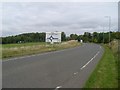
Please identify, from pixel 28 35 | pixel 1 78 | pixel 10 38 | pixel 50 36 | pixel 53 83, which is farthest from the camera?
pixel 28 35

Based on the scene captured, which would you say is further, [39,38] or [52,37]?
[39,38]

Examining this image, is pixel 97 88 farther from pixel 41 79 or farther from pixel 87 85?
pixel 41 79

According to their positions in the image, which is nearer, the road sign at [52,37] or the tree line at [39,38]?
the road sign at [52,37]

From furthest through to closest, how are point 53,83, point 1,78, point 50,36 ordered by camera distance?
point 50,36 → point 1,78 → point 53,83

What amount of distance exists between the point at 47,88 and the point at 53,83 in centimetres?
111

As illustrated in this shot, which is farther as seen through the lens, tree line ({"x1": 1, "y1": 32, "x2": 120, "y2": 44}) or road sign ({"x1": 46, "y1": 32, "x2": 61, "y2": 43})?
tree line ({"x1": 1, "y1": 32, "x2": 120, "y2": 44})

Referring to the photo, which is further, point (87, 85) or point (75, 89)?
point (87, 85)

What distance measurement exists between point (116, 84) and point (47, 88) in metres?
3.15

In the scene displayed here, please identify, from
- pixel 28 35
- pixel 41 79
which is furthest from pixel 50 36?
pixel 28 35

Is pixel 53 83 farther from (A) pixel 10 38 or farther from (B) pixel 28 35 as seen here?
(B) pixel 28 35

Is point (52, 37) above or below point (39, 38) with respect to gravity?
above

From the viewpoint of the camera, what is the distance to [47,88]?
30.2ft

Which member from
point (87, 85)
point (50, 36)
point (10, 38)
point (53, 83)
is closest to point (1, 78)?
point (53, 83)

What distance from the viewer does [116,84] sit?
10.6 meters
